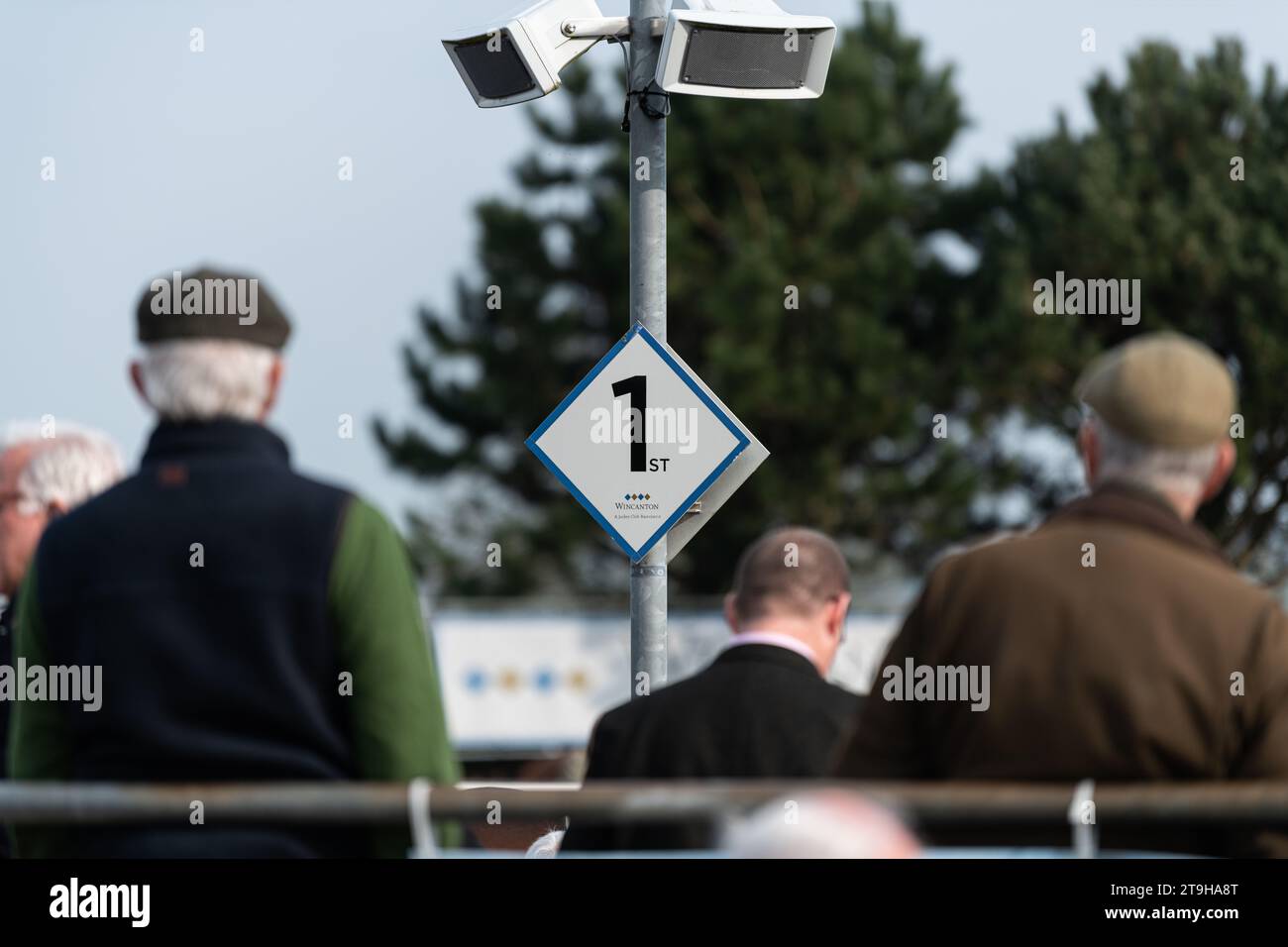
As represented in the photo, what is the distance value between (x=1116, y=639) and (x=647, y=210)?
4.15 meters

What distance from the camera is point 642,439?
255 inches

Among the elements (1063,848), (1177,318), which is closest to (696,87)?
(1063,848)

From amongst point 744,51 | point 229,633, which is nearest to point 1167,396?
point 229,633

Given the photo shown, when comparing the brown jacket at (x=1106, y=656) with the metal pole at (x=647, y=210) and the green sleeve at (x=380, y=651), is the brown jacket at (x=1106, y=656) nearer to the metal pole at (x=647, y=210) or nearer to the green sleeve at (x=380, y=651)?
the green sleeve at (x=380, y=651)

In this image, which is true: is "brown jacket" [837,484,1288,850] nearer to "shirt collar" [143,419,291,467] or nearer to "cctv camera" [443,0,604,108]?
"shirt collar" [143,419,291,467]

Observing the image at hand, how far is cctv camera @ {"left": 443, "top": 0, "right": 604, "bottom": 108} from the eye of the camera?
6730mm

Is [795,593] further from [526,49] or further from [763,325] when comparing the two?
[763,325]

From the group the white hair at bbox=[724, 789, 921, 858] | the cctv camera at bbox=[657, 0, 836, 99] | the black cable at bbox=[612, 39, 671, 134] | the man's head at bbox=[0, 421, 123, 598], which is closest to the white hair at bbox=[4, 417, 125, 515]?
the man's head at bbox=[0, 421, 123, 598]

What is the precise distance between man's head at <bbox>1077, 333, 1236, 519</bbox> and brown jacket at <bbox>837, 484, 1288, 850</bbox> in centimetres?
6

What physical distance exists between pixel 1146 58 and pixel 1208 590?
85.6 ft

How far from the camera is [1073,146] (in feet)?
89.0

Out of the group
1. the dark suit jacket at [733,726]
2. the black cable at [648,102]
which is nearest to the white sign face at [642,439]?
the black cable at [648,102]

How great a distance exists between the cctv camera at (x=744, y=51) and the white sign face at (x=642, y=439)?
2.95 ft

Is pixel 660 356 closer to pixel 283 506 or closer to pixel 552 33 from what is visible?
pixel 552 33
